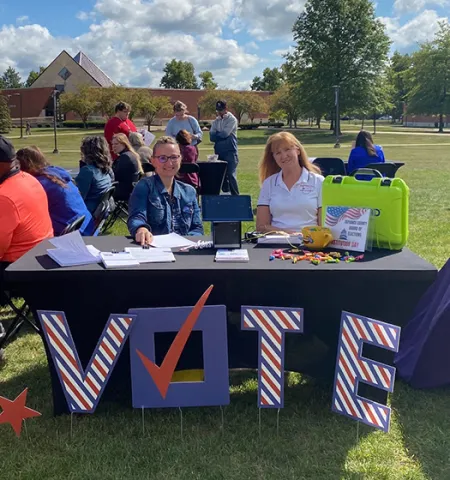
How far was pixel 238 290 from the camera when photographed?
8.91 feet

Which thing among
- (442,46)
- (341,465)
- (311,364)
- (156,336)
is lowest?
(341,465)

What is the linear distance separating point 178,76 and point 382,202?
83.6 meters

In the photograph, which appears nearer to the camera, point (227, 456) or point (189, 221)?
point (227, 456)

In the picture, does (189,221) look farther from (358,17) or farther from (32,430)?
(358,17)

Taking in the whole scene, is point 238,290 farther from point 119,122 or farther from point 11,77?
point 11,77

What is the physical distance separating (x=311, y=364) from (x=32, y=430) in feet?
4.73

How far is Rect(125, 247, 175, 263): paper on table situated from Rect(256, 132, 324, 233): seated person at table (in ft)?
3.36

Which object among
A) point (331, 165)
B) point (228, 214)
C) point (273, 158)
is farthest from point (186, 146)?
point (228, 214)

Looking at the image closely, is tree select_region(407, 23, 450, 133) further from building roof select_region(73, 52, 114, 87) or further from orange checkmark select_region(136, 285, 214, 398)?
orange checkmark select_region(136, 285, 214, 398)

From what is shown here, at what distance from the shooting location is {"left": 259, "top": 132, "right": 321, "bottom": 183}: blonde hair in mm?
3777

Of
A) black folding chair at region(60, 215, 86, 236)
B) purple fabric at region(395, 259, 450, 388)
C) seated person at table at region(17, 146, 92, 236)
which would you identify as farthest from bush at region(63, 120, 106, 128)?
purple fabric at region(395, 259, 450, 388)

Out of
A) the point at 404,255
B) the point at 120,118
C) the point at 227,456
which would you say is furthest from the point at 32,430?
the point at 120,118

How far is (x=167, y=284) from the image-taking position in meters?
2.67

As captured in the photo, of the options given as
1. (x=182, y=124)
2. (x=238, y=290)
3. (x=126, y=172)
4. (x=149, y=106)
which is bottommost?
(x=238, y=290)
